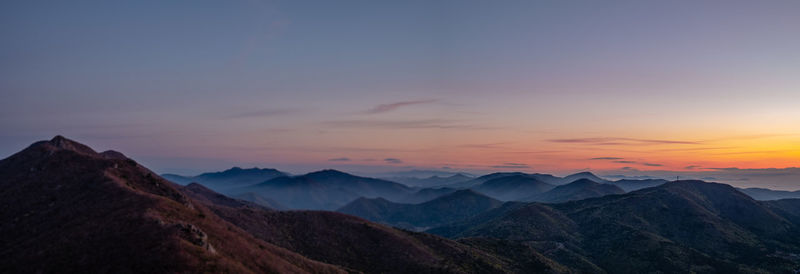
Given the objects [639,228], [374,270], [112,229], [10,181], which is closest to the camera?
[112,229]

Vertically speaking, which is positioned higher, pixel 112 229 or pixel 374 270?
pixel 112 229

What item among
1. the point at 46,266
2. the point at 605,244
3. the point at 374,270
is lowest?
the point at 605,244

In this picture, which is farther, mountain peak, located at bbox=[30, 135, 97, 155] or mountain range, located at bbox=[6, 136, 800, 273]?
mountain peak, located at bbox=[30, 135, 97, 155]

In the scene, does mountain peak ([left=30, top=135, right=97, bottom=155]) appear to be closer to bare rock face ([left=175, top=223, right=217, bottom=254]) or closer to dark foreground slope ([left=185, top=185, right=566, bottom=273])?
dark foreground slope ([left=185, top=185, right=566, bottom=273])

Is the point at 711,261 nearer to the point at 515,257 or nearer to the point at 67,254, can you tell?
the point at 515,257

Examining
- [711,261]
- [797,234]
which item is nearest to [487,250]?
[711,261]

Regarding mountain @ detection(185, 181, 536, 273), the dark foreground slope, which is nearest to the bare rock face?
mountain @ detection(185, 181, 536, 273)

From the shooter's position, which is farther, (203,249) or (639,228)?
(639,228)

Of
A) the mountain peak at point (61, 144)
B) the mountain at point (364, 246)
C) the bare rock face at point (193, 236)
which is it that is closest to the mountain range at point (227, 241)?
the bare rock face at point (193, 236)
